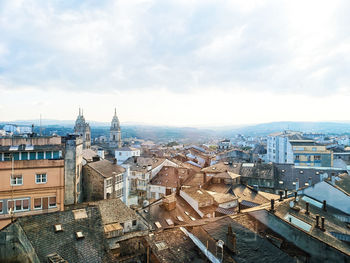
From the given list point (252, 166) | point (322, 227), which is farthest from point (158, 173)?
point (322, 227)

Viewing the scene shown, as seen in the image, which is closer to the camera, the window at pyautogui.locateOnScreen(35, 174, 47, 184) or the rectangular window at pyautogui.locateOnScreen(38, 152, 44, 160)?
the window at pyautogui.locateOnScreen(35, 174, 47, 184)

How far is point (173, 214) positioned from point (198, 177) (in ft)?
60.1

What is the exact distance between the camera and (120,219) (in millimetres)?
24344

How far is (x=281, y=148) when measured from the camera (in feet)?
260

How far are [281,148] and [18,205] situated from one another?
74.8 meters

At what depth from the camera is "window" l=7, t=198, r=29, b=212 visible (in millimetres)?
23344

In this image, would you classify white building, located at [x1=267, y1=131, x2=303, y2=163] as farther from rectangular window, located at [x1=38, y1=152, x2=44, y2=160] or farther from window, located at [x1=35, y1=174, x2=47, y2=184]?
rectangular window, located at [x1=38, y1=152, x2=44, y2=160]

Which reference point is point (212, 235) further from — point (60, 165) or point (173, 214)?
point (60, 165)

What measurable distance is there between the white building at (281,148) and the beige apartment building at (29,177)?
211 feet

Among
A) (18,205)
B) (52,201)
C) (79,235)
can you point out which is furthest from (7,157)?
(79,235)

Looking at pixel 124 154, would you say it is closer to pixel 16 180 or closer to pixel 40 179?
pixel 40 179

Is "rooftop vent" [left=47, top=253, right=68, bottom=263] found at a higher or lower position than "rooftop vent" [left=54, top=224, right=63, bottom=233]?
lower

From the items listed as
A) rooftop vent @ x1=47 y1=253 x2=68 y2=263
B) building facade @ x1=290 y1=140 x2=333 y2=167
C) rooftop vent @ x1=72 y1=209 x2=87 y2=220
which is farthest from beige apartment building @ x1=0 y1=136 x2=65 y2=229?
building facade @ x1=290 y1=140 x2=333 y2=167

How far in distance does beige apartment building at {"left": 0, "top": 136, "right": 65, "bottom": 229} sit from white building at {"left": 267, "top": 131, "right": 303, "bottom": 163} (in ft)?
211
